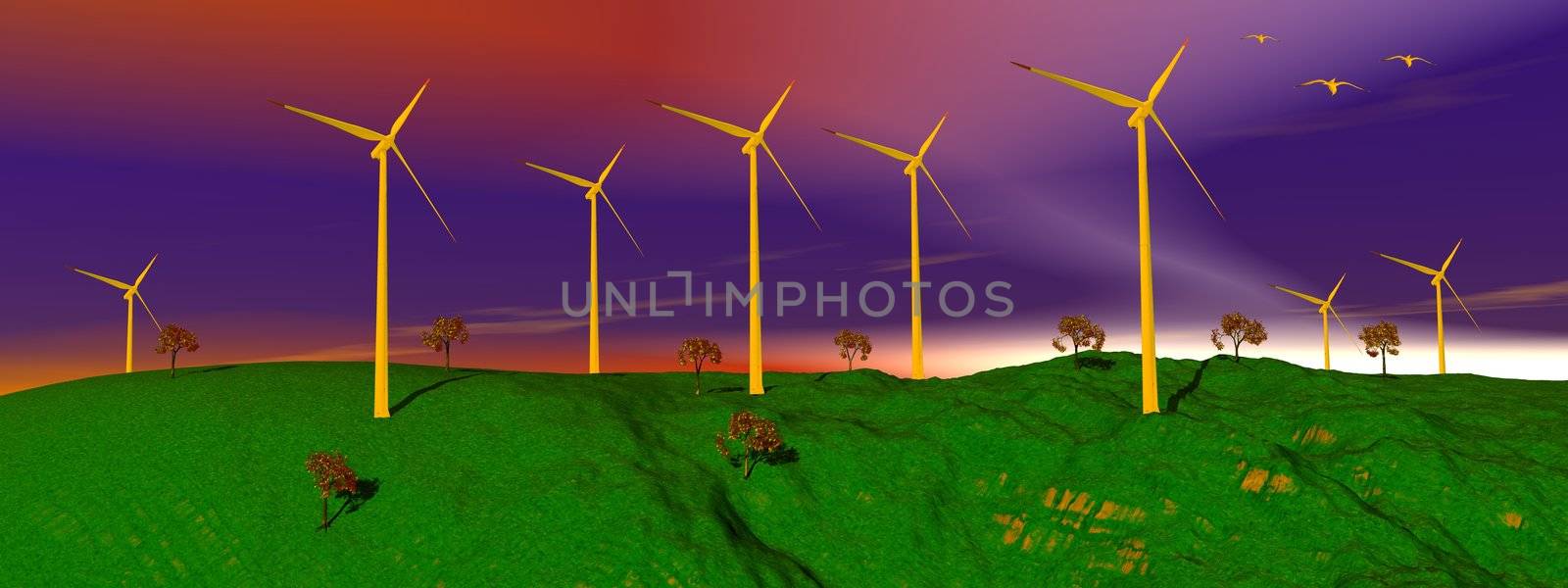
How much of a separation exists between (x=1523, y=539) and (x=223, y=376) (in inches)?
5568

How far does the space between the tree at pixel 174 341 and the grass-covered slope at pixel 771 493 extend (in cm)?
1699

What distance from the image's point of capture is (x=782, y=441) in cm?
9612

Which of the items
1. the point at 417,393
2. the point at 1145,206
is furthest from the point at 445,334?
the point at 1145,206

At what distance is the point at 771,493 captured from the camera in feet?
290

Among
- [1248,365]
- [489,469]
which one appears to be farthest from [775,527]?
[1248,365]

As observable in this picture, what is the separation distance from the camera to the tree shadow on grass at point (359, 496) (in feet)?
277

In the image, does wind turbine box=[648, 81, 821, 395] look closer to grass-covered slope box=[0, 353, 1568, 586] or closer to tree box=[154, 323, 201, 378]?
grass-covered slope box=[0, 353, 1568, 586]

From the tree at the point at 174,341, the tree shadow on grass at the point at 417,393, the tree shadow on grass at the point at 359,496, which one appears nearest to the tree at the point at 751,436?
the tree shadow on grass at the point at 359,496

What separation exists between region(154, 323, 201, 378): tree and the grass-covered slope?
16986 millimetres

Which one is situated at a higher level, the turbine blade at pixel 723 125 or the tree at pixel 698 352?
the turbine blade at pixel 723 125

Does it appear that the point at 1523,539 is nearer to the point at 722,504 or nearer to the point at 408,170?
the point at 722,504

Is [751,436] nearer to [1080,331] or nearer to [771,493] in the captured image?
[771,493]

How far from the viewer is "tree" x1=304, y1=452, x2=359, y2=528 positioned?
268ft

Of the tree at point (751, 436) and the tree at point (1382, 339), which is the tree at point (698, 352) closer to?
the tree at point (751, 436)
